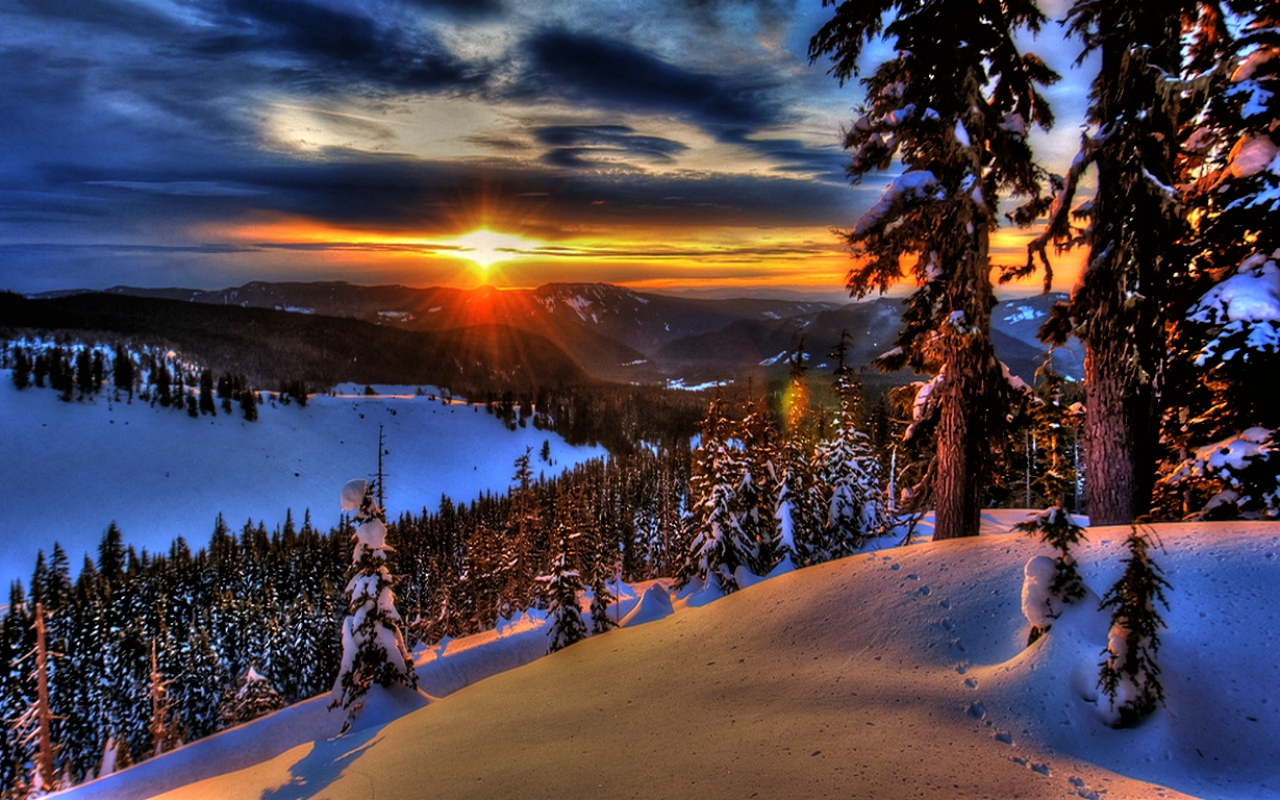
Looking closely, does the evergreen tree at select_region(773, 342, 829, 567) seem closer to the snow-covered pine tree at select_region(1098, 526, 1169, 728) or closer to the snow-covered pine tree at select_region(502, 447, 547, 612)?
the snow-covered pine tree at select_region(1098, 526, 1169, 728)

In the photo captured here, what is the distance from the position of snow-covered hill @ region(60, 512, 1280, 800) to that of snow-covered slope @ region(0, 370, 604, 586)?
117 meters

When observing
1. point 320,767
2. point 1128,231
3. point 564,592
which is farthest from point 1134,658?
point 564,592

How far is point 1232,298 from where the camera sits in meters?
8.30

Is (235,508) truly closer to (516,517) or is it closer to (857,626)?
(516,517)

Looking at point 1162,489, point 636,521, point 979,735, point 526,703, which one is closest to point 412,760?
point 526,703

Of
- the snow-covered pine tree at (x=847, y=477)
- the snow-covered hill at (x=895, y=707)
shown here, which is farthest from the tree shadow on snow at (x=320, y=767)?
the snow-covered pine tree at (x=847, y=477)

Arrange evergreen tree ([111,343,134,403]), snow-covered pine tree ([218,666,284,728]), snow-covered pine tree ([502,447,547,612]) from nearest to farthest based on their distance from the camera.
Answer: snow-covered pine tree ([218,666,284,728]) → snow-covered pine tree ([502,447,547,612]) → evergreen tree ([111,343,134,403])

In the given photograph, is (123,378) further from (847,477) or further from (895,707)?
(895,707)

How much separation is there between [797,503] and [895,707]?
19259 millimetres

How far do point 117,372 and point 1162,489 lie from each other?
9141 inches

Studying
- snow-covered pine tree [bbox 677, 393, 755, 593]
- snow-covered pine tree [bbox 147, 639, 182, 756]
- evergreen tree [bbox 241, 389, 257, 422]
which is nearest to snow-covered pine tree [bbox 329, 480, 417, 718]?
snow-covered pine tree [bbox 677, 393, 755, 593]

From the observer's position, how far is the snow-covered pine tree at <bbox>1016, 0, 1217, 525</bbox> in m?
8.59

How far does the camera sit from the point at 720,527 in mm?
21812

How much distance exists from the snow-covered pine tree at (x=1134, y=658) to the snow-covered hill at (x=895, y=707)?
0.12 metres
